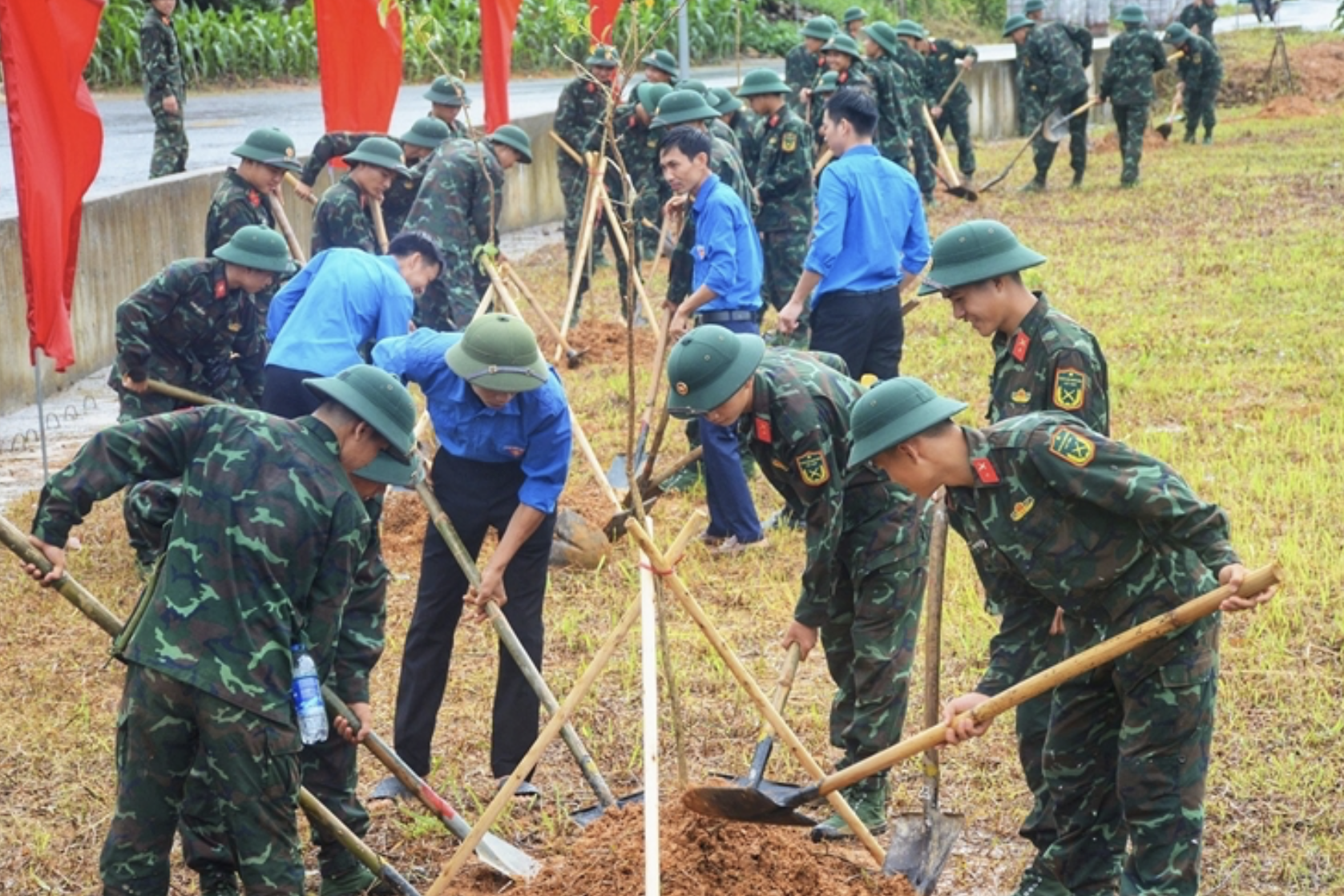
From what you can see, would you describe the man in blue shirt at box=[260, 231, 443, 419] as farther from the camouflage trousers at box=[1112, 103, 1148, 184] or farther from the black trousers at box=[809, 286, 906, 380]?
the camouflage trousers at box=[1112, 103, 1148, 184]

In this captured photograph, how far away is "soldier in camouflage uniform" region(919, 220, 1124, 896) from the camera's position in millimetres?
5086

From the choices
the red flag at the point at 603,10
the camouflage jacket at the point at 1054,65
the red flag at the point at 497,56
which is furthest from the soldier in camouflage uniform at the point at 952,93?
the red flag at the point at 497,56

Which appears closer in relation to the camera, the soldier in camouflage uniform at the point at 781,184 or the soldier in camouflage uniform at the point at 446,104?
the soldier in camouflage uniform at the point at 781,184

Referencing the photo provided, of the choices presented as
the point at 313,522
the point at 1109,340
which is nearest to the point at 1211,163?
the point at 1109,340

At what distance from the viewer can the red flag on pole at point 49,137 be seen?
727 cm

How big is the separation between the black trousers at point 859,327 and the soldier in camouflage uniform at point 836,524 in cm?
288

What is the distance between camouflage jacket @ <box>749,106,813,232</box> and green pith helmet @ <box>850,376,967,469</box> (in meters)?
6.82

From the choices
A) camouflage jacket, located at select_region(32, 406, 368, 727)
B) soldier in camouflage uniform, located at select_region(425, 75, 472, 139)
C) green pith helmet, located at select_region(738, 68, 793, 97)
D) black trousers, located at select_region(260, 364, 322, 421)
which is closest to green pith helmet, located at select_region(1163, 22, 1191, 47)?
green pith helmet, located at select_region(738, 68, 793, 97)

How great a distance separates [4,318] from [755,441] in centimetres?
723

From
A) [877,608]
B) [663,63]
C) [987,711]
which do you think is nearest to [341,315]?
[877,608]

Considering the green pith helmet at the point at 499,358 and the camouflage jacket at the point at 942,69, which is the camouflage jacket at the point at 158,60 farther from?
the green pith helmet at the point at 499,358

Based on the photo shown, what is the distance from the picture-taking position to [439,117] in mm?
11867

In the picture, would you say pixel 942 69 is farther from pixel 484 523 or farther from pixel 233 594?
pixel 233 594

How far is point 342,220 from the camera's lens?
9.30 meters
